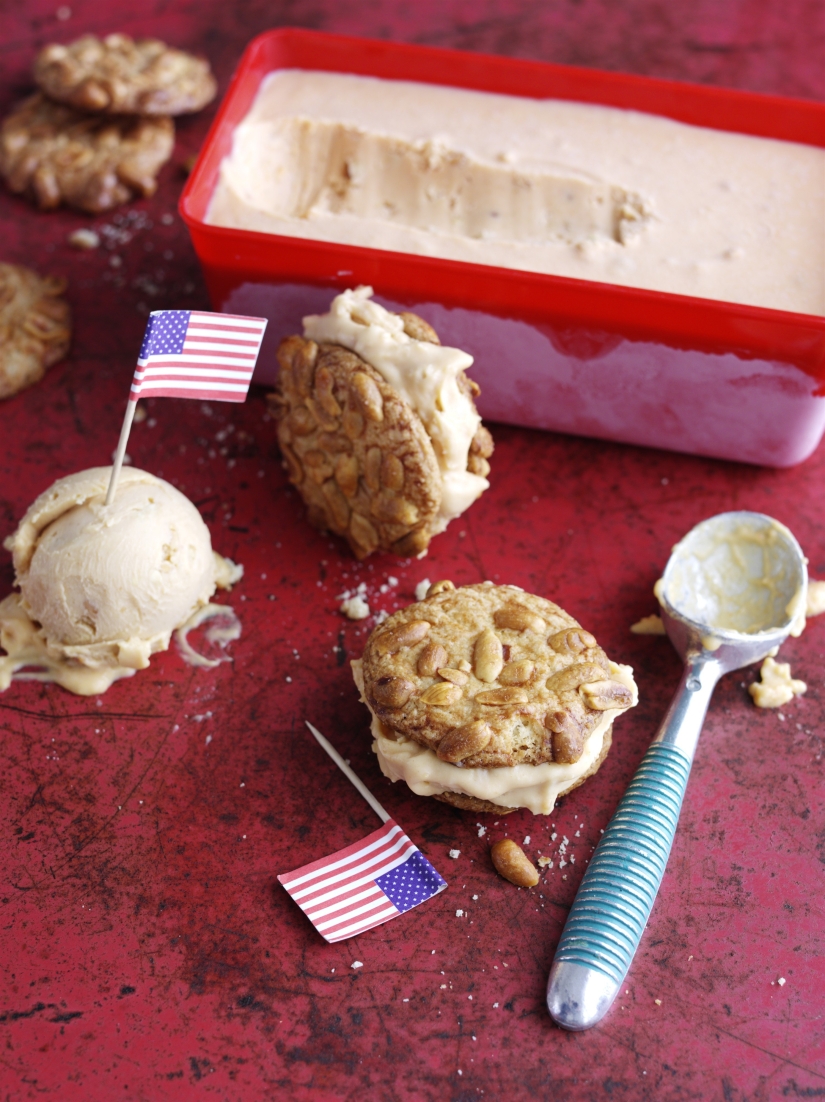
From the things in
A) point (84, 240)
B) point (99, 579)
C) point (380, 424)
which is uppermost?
point (380, 424)

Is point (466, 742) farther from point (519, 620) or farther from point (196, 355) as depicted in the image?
point (196, 355)

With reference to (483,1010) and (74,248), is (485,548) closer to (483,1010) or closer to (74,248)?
(483,1010)

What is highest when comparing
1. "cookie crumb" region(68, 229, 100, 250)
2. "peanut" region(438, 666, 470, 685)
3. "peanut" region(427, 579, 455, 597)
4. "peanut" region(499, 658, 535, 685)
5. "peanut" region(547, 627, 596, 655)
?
"cookie crumb" region(68, 229, 100, 250)

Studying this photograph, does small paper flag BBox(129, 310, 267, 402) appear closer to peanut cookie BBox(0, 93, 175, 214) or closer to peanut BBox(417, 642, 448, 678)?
peanut BBox(417, 642, 448, 678)

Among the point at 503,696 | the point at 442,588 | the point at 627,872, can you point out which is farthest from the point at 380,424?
the point at 627,872

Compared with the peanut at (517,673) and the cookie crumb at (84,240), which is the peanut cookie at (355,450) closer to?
the peanut at (517,673)

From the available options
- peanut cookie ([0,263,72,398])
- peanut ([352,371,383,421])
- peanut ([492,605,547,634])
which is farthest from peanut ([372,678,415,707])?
peanut cookie ([0,263,72,398])

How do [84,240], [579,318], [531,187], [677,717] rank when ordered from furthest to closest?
[84,240]
[531,187]
[579,318]
[677,717]
